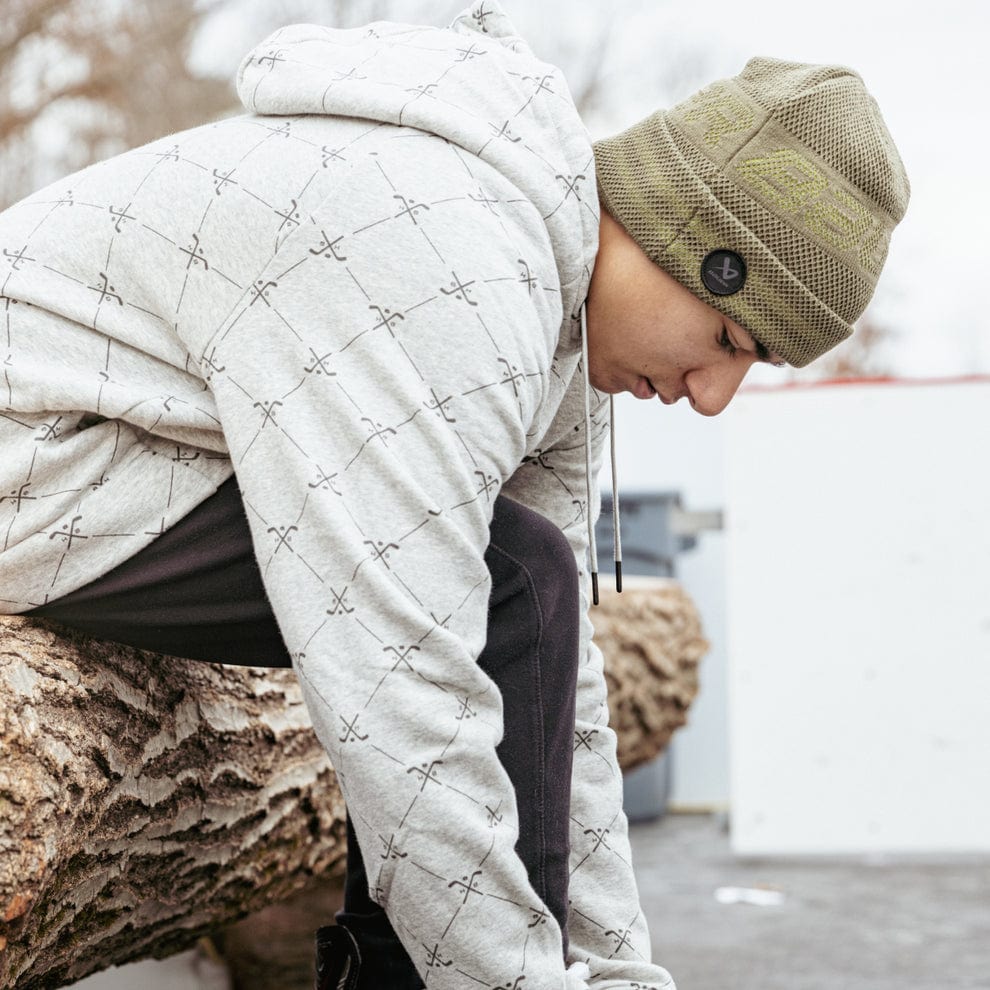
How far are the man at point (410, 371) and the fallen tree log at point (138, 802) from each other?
0.26 feet

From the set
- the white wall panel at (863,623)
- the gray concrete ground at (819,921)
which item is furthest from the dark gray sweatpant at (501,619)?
the white wall panel at (863,623)

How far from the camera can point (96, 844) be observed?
115 cm

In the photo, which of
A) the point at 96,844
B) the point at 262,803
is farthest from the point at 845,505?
the point at 96,844

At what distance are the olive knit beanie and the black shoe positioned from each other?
0.61 meters

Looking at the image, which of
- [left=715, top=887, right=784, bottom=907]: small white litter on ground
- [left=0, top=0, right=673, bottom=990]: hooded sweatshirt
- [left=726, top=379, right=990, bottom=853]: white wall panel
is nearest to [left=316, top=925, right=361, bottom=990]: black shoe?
[left=0, top=0, right=673, bottom=990]: hooded sweatshirt

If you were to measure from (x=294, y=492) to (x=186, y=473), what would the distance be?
16 cm

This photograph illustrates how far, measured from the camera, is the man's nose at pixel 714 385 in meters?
1.23

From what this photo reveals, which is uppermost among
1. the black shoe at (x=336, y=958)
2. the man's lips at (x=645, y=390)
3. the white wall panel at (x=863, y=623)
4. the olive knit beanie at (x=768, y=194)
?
the olive knit beanie at (x=768, y=194)

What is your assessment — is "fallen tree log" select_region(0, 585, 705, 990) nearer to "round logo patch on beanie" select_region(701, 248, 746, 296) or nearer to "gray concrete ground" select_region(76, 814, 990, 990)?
"gray concrete ground" select_region(76, 814, 990, 990)

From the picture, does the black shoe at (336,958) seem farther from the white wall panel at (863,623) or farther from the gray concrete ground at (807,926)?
the white wall panel at (863,623)

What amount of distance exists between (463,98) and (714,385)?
0.34 metres

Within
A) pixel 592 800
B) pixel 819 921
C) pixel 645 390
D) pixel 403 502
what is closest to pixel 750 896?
pixel 819 921

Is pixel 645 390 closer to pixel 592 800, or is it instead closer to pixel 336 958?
pixel 592 800

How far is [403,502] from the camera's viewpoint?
3.08ft
